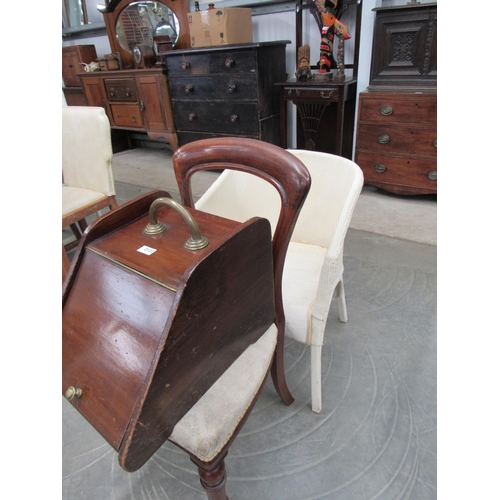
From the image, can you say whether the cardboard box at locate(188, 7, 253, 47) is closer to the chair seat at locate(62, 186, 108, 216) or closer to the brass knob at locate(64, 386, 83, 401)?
the chair seat at locate(62, 186, 108, 216)

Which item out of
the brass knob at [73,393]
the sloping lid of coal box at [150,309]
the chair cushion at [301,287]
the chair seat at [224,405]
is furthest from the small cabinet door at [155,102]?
the brass knob at [73,393]

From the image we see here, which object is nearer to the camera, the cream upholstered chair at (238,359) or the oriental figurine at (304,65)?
the cream upholstered chair at (238,359)

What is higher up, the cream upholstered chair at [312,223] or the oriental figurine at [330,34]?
the oriental figurine at [330,34]

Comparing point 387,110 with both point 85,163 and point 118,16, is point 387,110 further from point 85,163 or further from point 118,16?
point 118,16

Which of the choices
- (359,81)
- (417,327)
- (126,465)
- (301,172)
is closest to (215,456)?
(126,465)

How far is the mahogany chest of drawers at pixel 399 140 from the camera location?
2246 millimetres

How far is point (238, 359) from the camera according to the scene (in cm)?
84

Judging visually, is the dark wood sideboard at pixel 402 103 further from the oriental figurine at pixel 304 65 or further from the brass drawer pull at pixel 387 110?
the oriental figurine at pixel 304 65

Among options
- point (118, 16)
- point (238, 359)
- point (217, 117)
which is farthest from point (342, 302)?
point (118, 16)

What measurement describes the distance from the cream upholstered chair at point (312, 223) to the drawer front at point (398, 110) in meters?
1.52

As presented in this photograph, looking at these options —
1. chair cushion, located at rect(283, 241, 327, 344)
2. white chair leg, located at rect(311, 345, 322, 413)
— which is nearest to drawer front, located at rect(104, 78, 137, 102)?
chair cushion, located at rect(283, 241, 327, 344)

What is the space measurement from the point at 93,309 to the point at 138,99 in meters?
3.35

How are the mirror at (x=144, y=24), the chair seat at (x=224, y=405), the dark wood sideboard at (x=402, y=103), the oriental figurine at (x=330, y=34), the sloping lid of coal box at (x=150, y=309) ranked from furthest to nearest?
the mirror at (x=144, y=24) < the oriental figurine at (x=330, y=34) < the dark wood sideboard at (x=402, y=103) < the chair seat at (x=224, y=405) < the sloping lid of coal box at (x=150, y=309)

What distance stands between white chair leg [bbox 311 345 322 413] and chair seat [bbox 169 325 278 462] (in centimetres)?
23
